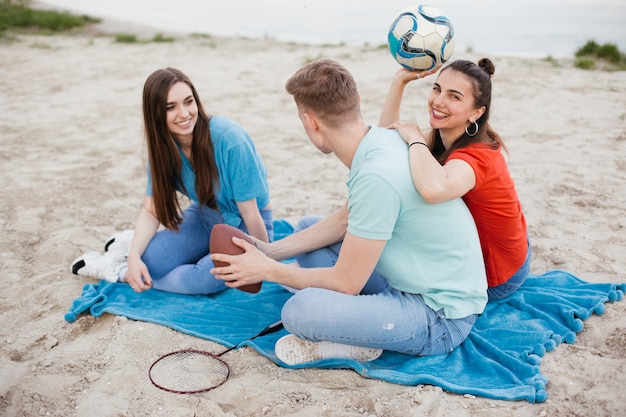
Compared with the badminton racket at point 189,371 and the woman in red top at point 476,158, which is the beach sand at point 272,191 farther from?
the woman in red top at point 476,158

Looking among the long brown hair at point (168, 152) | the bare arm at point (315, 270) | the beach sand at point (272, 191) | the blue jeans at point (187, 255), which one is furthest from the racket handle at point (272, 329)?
the long brown hair at point (168, 152)

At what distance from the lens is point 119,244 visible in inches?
169

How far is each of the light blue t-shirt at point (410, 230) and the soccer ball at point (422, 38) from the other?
643 mm

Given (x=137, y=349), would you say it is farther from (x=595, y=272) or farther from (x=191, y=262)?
(x=595, y=272)

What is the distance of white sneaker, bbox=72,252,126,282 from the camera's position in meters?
3.97

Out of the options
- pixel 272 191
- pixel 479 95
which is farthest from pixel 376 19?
pixel 479 95

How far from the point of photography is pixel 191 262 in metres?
4.10

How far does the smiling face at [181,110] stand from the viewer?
3.58 m

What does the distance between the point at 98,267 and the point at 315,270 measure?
68.8 inches

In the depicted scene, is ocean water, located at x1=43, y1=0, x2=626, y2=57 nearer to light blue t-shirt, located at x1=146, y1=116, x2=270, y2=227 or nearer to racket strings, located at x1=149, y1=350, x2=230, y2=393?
light blue t-shirt, located at x1=146, y1=116, x2=270, y2=227

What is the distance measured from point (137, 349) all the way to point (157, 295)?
2.18 ft

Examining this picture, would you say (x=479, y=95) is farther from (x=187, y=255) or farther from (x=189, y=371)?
(x=187, y=255)

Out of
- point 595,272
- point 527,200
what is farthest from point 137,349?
point 527,200

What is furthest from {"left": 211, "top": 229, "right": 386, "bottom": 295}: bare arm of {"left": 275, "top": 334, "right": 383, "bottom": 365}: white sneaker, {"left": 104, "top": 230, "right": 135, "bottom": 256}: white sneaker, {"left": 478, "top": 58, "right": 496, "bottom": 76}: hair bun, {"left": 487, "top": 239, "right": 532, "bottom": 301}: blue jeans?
{"left": 104, "top": 230, "right": 135, "bottom": 256}: white sneaker
